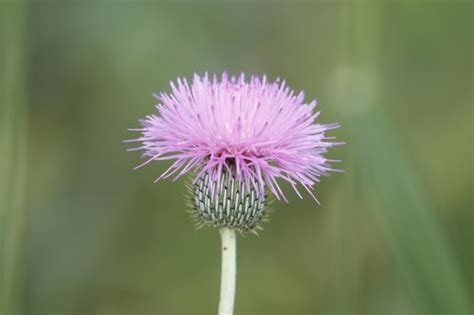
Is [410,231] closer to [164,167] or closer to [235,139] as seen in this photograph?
[235,139]

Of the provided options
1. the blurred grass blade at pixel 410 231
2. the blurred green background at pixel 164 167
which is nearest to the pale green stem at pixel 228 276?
the blurred grass blade at pixel 410 231

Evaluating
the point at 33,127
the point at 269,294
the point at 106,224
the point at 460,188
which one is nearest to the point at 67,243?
the point at 106,224

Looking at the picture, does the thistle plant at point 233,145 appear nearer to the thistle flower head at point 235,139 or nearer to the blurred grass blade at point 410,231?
the thistle flower head at point 235,139

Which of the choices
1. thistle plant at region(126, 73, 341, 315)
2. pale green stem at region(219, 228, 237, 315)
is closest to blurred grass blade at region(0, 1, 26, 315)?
thistle plant at region(126, 73, 341, 315)

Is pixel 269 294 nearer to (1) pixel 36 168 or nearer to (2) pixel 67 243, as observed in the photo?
(2) pixel 67 243

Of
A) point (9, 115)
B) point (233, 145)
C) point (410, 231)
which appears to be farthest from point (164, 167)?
point (410, 231)

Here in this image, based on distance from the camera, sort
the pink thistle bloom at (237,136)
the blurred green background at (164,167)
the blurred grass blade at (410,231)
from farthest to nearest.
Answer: the blurred green background at (164,167), the pink thistle bloom at (237,136), the blurred grass blade at (410,231)

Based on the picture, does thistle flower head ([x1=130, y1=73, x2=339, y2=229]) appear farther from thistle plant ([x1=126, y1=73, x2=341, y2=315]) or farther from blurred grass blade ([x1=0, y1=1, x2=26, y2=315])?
blurred grass blade ([x1=0, y1=1, x2=26, y2=315])
